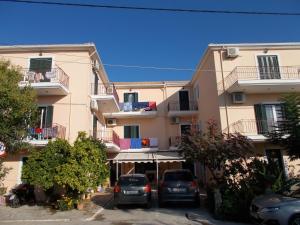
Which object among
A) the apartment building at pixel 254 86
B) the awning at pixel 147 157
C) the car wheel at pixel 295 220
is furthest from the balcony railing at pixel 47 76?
the car wheel at pixel 295 220

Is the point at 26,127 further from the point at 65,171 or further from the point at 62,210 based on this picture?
the point at 62,210

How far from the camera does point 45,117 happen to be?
63.9 feet

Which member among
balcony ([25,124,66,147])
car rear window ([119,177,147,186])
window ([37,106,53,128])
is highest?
window ([37,106,53,128])

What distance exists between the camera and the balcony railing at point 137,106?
92.9ft

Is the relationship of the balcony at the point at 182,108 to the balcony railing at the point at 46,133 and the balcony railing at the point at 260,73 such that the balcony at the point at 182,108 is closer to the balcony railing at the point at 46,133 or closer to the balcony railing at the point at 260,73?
the balcony railing at the point at 260,73

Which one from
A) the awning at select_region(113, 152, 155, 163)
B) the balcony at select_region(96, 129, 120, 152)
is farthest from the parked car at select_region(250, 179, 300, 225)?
the balcony at select_region(96, 129, 120, 152)

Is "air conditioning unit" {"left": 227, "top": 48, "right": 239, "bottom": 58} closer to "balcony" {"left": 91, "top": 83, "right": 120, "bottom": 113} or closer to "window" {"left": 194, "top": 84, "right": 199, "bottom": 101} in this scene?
"window" {"left": 194, "top": 84, "right": 199, "bottom": 101}

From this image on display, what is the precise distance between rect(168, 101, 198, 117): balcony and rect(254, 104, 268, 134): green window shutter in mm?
7561

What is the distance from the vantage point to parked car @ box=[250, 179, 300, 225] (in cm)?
879

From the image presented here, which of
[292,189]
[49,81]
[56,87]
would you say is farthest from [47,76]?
[292,189]

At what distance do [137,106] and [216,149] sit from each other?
52.0 ft

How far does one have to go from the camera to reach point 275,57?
71.2 ft

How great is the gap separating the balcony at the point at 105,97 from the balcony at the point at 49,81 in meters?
2.57

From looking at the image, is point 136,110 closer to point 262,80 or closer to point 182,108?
point 182,108
